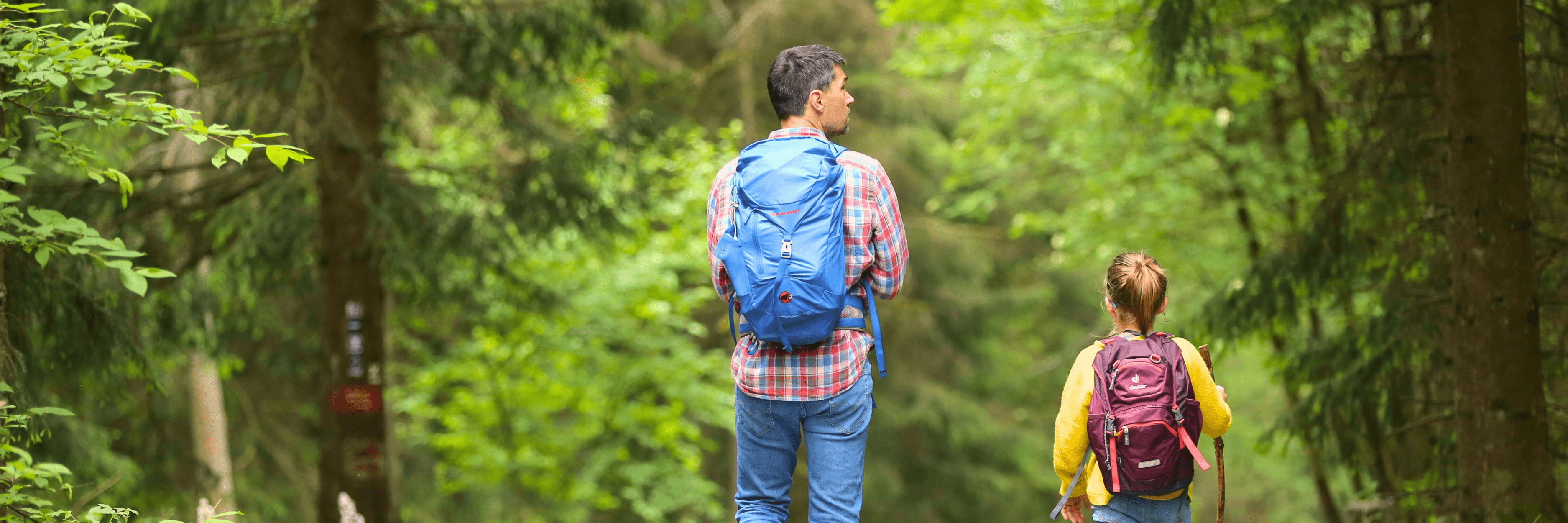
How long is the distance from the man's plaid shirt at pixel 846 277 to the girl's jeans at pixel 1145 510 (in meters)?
0.85

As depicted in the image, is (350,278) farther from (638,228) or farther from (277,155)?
(638,228)

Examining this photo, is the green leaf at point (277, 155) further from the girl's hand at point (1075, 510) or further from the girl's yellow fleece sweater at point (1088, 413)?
the girl's hand at point (1075, 510)

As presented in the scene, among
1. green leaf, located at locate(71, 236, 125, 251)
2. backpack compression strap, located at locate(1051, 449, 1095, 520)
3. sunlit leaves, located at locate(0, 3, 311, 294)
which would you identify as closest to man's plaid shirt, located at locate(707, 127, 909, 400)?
backpack compression strap, located at locate(1051, 449, 1095, 520)

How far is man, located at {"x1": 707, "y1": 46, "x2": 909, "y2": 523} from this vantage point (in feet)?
8.72

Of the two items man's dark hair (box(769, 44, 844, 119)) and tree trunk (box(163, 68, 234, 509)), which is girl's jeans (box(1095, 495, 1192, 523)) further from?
tree trunk (box(163, 68, 234, 509))

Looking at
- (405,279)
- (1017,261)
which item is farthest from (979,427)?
(405,279)

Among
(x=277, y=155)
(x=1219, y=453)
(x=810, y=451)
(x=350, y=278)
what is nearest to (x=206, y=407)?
(x=350, y=278)

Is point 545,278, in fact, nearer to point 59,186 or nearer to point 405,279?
point 405,279

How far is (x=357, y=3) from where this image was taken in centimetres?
606

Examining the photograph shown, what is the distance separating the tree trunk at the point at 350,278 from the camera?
19.4 feet

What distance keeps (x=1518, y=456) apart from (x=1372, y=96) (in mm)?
1919

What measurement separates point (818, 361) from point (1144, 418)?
0.89m

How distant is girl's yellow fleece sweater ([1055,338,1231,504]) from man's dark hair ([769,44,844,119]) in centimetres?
104

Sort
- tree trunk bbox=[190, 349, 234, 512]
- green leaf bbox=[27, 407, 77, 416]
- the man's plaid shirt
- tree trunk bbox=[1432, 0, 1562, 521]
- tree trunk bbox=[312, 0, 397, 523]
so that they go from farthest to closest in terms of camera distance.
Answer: tree trunk bbox=[190, 349, 234, 512], tree trunk bbox=[312, 0, 397, 523], tree trunk bbox=[1432, 0, 1562, 521], green leaf bbox=[27, 407, 77, 416], the man's plaid shirt
